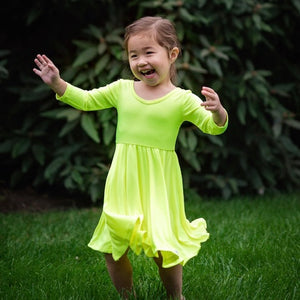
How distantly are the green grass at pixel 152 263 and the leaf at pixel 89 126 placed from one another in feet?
2.52

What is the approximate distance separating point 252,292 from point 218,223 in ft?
4.73

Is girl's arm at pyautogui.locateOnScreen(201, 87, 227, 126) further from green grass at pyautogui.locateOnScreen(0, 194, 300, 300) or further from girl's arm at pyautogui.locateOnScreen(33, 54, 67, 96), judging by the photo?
green grass at pyautogui.locateOnScreen(0, 194, 300, 300)

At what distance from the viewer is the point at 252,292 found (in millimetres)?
2703

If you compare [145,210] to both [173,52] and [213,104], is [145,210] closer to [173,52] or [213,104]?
[213,104]

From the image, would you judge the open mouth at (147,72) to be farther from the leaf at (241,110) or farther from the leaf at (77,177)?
the leaf at (241,110)

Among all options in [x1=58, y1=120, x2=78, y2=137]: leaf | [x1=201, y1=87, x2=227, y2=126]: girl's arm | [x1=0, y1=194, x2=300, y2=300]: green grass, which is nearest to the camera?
[x1=201, y1=87, x2=227, y2=126]: girl's arm

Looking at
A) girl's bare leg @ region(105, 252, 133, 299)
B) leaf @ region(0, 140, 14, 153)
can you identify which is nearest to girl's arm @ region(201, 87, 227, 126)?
girl's bare leg @ region(105, 252, 133, 299)

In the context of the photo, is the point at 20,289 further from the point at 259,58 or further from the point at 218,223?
the point at 259,58

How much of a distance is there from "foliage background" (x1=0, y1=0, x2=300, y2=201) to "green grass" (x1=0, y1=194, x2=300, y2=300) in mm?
816

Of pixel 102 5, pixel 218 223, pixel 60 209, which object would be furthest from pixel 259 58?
pixel 60 209

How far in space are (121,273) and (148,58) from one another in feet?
3.59

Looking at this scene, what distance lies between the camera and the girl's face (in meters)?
2.37

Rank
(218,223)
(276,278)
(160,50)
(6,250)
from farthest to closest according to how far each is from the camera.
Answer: (218,223) → (6,250) → (276,278) → (160,50)

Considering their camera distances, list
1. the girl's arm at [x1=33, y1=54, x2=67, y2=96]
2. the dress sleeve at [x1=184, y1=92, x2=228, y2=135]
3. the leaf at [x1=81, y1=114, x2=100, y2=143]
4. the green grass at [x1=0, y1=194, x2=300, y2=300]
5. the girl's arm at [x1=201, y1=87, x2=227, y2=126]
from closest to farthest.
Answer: the girl's arm at [x1=201, y1=87, x2=227, y2=126]
the dress sleeve at [x1=184, y1=92, x2=228, y2=135]
the girl's arm at [x1=33, y1=54, x2=67, y2=96]
the green grass at [x1=0, y1=194, x2=300, y2=300]
the leaf at [x1=81, y1=114, x2=100, y2=143]
